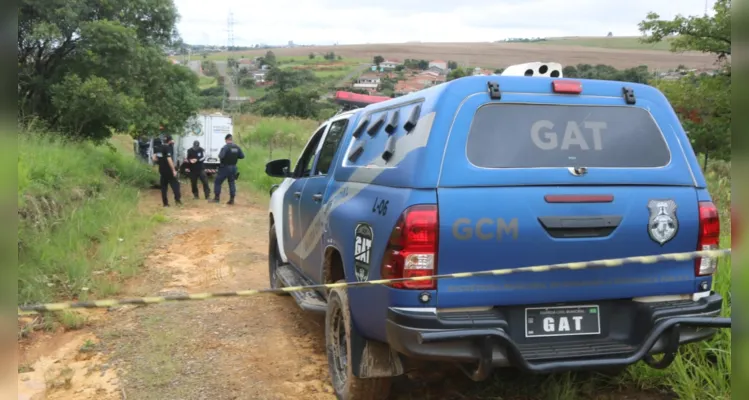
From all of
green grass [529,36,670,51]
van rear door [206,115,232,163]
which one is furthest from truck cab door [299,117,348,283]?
green grass [529,36,670,51]

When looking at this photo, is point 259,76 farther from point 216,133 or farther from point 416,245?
point 416,245

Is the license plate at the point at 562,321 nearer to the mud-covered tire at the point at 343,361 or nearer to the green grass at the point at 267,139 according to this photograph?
the mud-covered tire at the point at 343,361

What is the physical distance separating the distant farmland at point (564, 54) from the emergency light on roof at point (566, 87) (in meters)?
5.71

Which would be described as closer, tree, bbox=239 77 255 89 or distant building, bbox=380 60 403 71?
distant building, bbox=380 60 403 71

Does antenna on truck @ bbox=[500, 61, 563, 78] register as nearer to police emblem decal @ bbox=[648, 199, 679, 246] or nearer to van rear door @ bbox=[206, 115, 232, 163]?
police emblem decal @ bbox=[648, 199, 679, 246]

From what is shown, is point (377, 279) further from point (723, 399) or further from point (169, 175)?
point (169, 175)

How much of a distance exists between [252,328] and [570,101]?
3.55 meters

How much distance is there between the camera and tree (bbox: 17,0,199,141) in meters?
13.2

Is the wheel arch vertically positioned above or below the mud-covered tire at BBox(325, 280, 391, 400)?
above

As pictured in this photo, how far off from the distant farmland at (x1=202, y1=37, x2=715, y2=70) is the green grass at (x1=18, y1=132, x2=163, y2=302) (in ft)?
21.2

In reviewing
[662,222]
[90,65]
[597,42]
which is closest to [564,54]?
[597,42]

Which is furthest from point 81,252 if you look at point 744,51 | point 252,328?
point 744,51

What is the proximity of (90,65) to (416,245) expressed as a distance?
14223mm

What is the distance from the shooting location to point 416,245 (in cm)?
273
